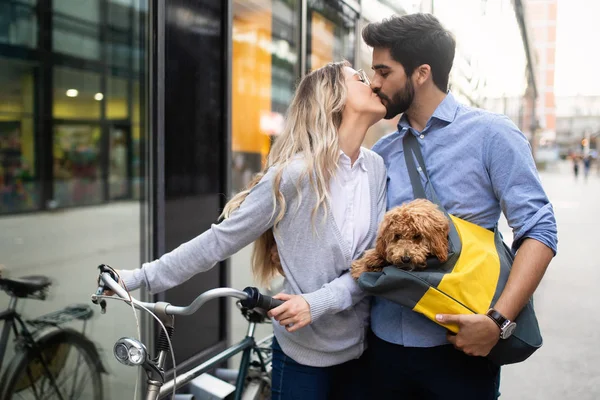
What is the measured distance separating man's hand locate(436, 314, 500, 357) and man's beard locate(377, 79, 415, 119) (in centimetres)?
76

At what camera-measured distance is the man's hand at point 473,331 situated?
1.68m

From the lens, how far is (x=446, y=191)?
195 centimetres

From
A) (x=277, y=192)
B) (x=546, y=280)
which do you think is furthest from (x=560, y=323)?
(x=277, y=192)

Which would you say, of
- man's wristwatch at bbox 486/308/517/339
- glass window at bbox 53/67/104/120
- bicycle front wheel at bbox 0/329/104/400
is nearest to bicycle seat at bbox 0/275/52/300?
bicycle front wheel at bbox 0/329/104/400

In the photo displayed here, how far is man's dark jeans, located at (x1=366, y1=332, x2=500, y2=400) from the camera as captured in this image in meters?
1.90

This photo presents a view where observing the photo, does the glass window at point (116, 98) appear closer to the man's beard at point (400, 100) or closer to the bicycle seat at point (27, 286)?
the bicycle seat at point (27, 286)

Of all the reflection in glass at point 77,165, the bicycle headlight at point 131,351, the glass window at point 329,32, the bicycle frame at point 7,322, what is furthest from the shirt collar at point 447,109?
the glass window at point 329,32

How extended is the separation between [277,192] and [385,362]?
69 centimetres

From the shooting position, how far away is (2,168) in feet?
8.91

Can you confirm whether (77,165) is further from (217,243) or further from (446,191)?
(446,191)

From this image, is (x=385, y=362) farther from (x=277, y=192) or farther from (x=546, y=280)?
(x=546, y=280)

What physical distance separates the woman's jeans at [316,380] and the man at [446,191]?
8 centimetres

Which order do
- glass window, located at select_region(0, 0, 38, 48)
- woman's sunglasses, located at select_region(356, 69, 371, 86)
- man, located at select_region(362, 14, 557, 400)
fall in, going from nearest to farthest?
man, located at select_region(362, 14, 557, 400)
woman's sunglasses, located at select_region(356, 69, 371, 86)
glass window, located at select_region(0, 0, 38, 48)

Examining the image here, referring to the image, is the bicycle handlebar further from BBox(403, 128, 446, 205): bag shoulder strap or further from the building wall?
the building wall
